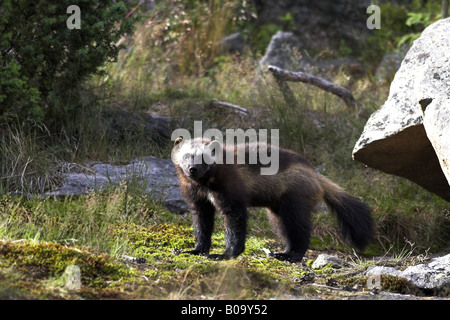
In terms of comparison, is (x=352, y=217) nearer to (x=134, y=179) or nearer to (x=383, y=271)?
(x=383, y=271)

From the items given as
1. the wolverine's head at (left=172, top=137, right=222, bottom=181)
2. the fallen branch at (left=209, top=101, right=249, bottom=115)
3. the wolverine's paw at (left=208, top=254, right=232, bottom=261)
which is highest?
the fallen branch at (left=209, top=101, right=249, bottom=115)

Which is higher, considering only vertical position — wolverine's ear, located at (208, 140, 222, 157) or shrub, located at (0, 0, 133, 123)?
shrub, located at (0, 0, 133, 123)

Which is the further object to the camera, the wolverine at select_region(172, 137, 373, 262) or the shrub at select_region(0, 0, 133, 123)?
the shrub at select_region(0, 0, 133, 123)

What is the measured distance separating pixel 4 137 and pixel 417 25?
8.79m

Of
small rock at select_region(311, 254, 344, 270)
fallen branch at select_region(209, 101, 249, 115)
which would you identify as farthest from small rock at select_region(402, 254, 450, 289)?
fallen branch at select_region(209, 101, 249, 115)

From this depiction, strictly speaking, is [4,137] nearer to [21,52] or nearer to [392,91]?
[21,52]

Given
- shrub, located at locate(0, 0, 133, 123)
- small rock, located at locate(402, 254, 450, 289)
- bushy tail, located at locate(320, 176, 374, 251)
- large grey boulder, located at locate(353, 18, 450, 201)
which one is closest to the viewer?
small rock, located at locate(402, 254, 450, 289)

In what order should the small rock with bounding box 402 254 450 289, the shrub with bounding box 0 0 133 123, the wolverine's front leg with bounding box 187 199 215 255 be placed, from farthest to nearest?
the shrub with bounding box 0 0 133 123, the wolverine's front leg with bounding box 187 199 215 255, the small rock with bounding box 402 254 450 289

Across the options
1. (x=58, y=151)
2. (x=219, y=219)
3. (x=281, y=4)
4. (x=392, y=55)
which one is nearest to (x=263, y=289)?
(x=219, y=219)

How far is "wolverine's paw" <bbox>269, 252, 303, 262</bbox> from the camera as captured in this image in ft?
16.9

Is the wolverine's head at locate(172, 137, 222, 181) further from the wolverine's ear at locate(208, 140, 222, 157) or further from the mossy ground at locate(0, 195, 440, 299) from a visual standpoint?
the mossy ground at locate(0, 195, 440, 299)

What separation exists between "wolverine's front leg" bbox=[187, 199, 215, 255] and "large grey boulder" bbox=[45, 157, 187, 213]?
3.19ft

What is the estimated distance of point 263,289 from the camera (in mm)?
3748

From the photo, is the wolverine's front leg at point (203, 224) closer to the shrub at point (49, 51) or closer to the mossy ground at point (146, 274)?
the mossy ground at point (146, 274)
